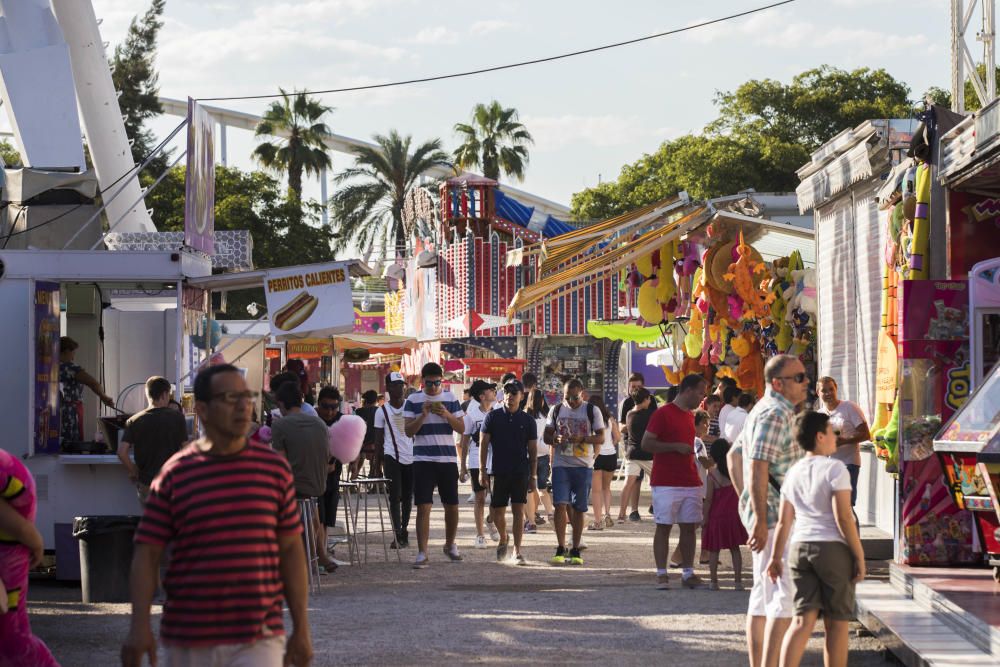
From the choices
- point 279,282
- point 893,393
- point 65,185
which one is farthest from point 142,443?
point 893,393

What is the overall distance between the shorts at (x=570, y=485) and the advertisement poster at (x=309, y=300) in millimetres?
2541

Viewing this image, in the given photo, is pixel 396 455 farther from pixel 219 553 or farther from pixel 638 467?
pixel 219 553

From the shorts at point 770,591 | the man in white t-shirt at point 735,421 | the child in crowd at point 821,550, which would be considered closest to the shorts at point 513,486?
the man in white t-shirt at point 735,421

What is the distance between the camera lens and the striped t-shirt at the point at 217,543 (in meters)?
4.81

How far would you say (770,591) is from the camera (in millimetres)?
7469

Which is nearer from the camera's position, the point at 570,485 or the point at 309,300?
the point at 309,300

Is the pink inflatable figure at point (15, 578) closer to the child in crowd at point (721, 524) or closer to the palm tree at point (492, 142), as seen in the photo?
the child in crowd at point (721, 524)

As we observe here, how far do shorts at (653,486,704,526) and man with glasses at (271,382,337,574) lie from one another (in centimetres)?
286

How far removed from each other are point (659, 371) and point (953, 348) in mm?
29752

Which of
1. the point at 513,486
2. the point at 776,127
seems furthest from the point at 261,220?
the point at 513,486

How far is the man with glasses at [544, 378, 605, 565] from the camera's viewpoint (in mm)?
14133

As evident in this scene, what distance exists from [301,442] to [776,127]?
41535 mm

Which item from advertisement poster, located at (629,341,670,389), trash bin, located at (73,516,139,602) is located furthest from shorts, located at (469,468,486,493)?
advertisement poster, located at (629,341,670,389)

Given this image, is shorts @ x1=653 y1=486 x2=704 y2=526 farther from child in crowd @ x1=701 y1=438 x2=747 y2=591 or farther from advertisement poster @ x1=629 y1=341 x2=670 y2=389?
advertisement poster @ x1=629 y1=341 x2=670 y2=389
